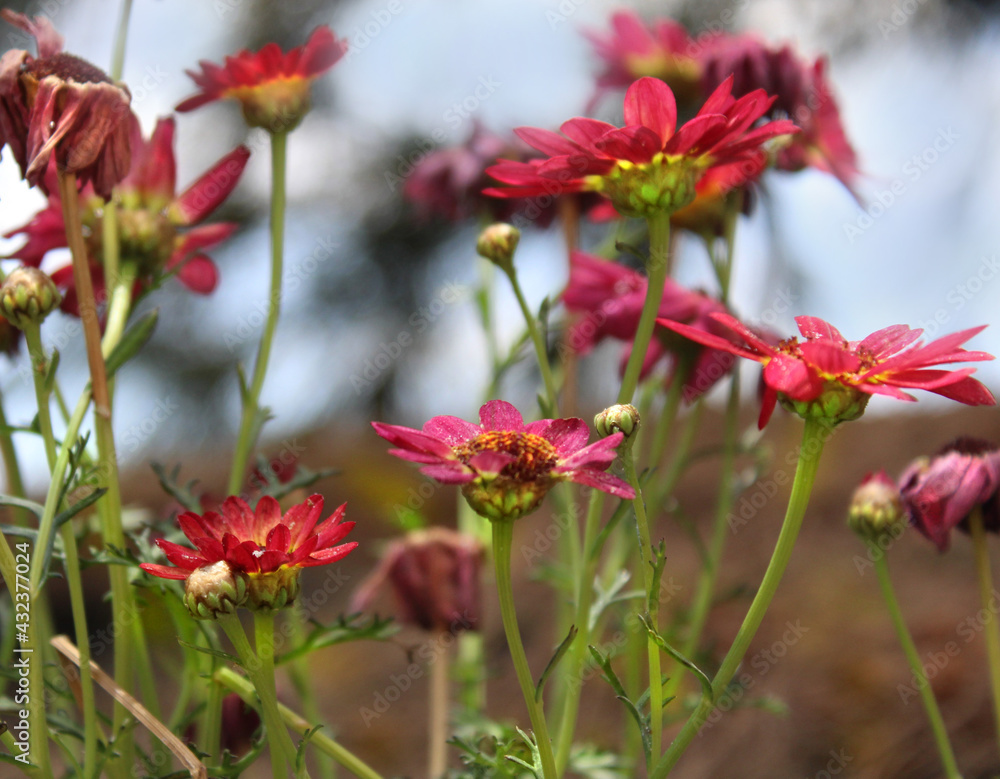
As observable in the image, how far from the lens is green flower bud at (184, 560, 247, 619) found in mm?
328

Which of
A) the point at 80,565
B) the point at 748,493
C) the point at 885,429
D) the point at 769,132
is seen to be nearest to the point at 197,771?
the point at 80,565

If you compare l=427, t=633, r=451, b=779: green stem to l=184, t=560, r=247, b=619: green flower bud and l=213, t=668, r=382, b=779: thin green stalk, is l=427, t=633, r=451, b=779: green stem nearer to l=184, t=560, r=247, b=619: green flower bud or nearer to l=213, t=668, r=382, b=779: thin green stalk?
l=213, t=668, r=382, b=779: thin green stalk

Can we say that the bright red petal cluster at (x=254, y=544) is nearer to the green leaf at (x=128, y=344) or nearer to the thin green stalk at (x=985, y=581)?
the green leaf at (x=128, y=344)

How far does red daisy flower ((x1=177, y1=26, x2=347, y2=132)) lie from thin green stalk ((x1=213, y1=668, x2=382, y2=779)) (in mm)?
325

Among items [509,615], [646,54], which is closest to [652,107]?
[509,615]

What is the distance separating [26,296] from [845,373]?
0.38 meters

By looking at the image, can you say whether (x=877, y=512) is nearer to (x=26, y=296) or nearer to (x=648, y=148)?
(x=648, y=148)

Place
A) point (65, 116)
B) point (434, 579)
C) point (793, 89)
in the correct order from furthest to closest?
1. point (434, 579)
2. point (793, 89)
3. point (65, 116)

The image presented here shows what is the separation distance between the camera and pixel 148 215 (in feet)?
1.80

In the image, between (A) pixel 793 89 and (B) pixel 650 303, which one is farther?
(A) pixel 793 89

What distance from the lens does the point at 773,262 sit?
1348 mm

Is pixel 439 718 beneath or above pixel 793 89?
beneath

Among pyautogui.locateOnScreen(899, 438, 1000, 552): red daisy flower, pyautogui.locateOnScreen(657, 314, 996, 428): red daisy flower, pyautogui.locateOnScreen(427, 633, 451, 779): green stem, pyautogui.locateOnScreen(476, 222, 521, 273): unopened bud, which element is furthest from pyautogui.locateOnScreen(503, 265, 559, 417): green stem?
pyautogui.locateOnScreen(427, 633, 451, 779): green stem

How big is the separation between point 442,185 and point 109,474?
1.75 ft
